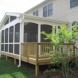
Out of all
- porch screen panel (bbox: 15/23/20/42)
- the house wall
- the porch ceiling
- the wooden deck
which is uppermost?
the house wall

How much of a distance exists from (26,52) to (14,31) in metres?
2.94

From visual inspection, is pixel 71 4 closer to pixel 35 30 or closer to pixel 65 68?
pixel 35 30

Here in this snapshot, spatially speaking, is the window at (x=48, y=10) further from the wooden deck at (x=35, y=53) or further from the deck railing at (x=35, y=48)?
the deck railing at (x=35, y=48)

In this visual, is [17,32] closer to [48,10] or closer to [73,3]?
[73,3]

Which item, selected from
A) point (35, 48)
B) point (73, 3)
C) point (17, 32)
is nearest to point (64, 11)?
point (73, 3)

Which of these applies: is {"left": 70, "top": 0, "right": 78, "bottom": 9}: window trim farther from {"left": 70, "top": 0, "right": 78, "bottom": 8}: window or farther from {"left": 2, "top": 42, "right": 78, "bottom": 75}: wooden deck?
{"left": 2, "top": 42, "right": 78, "bottom": 75}: wooden deck

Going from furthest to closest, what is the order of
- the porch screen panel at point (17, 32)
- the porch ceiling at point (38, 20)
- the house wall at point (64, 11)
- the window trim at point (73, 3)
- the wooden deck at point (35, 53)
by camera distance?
1. the house wall at point (64, 11)
2. the window trim at point (73, 3)
3. the porch screen panel at point (17, 32)
4. the porch ceiling at point (38, 20)
5. the wooden deck at point (35, 53)

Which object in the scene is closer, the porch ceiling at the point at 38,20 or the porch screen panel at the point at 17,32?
the porch ceiling at the point at 38,20

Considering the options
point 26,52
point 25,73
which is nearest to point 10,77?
point 25,73

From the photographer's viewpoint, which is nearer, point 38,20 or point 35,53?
point 35,53

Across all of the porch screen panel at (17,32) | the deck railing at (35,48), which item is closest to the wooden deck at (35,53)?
the deck railing at (35,48)

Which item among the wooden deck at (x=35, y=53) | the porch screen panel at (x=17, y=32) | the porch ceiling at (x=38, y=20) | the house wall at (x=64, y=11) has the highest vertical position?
the house wall at (x=64, y=11)

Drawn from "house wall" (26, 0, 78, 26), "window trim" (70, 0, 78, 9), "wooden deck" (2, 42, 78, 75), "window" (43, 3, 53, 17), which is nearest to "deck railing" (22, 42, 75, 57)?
"wooden deck" (2, 42, 78, 75)

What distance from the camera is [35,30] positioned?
15.0 meters
